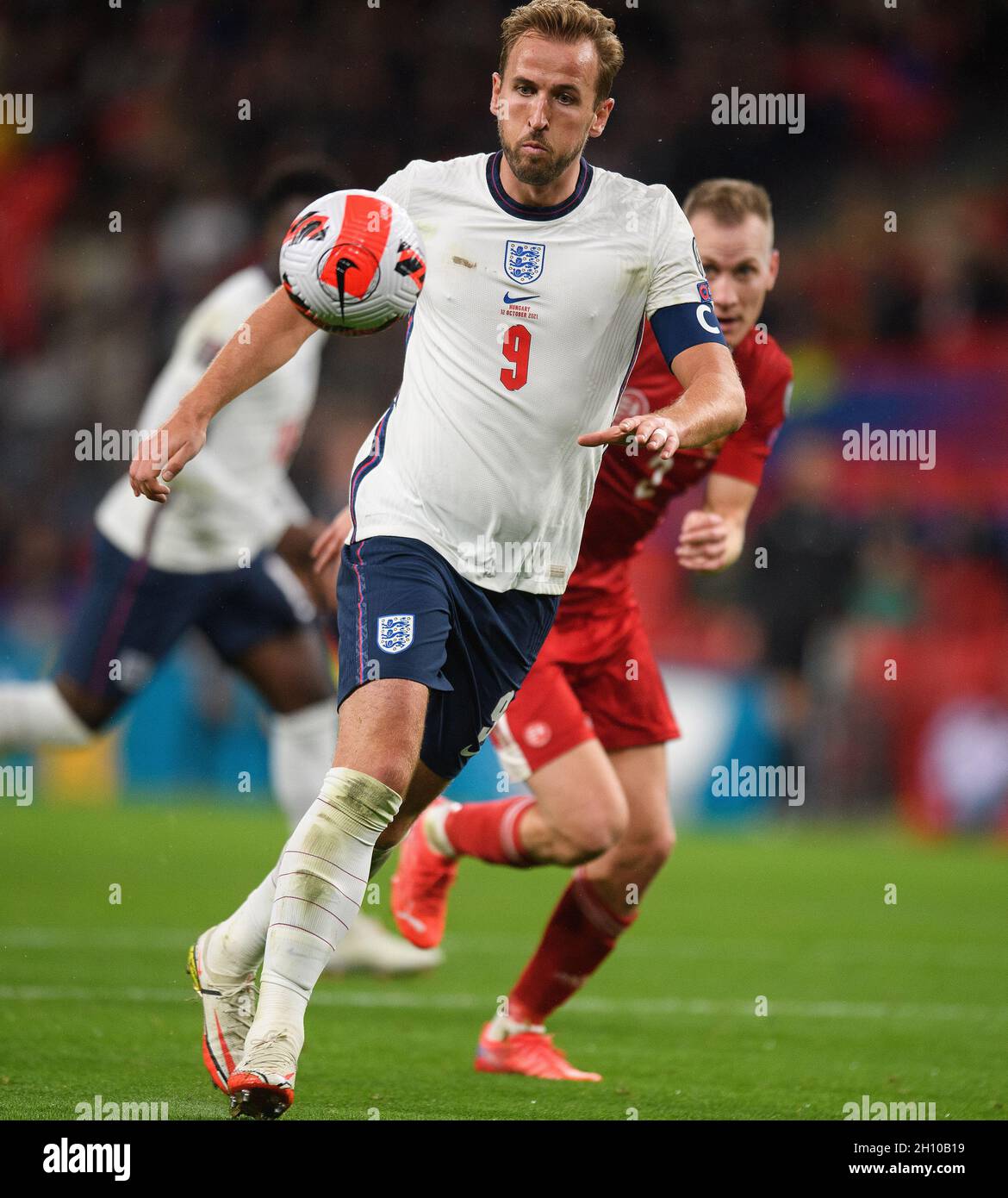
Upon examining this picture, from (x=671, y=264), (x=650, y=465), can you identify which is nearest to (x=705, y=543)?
(x=650, y=465)

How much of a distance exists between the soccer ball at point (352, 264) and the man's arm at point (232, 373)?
0.26ft

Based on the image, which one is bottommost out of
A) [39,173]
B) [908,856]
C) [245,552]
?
[908,856]

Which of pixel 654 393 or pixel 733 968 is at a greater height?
pixel 654 393

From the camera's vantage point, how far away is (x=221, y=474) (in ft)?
24.7

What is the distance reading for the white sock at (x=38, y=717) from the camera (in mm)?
7406

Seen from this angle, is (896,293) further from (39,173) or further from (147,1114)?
(147,1114)

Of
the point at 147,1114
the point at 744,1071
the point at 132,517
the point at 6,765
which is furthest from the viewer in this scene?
the point at 6,765

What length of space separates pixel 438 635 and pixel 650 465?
5.51ft

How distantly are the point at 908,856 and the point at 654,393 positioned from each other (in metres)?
7.75

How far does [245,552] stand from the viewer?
745cm

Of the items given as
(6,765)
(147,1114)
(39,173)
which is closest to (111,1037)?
(147,1114)

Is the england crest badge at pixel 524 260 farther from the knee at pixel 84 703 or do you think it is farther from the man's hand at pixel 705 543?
the knee at pixel 84 703
